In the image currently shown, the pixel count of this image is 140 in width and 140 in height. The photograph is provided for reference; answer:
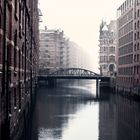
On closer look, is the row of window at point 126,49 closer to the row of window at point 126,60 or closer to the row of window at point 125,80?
the row of window at point 126,60

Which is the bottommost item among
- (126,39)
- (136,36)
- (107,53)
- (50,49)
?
(136,36)

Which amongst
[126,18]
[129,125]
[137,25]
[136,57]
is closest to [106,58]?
[126,18]

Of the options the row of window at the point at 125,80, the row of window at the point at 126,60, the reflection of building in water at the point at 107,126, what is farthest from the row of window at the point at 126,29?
the reflection of building in water at the point at 107,126

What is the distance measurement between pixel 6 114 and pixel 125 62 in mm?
69594

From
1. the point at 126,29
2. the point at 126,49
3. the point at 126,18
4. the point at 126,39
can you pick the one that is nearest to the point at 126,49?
the point at 126,49

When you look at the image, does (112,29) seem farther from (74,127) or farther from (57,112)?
(74,127)

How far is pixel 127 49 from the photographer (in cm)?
8838

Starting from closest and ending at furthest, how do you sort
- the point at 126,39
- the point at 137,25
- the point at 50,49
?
1. the point at 137,25
2. the point at 126,39
3. the point at 50,49

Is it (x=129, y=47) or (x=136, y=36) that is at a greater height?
(x=136, y=36)

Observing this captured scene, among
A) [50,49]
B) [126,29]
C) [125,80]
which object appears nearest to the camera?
[125,80]

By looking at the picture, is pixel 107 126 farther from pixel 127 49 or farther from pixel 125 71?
pixel 127 49

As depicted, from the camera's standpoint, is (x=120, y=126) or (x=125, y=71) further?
(x=125, y=71)

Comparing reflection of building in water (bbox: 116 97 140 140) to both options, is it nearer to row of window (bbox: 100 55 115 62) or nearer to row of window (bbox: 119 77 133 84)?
row of window (bbox: 119 77 133 84)

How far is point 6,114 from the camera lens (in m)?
22.7
